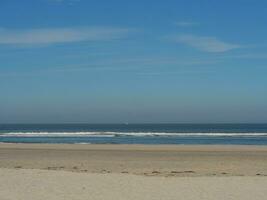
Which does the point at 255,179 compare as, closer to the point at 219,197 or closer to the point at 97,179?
the point at 219,197

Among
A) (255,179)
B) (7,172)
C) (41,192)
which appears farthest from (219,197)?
(7,172)

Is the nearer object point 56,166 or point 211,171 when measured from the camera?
point 211,171

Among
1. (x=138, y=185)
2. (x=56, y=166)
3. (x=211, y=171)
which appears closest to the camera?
(x=138, y=185)

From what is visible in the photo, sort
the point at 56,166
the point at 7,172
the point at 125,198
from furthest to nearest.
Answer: the point at 56,166 < the point at 7,172 < the point at 125,198

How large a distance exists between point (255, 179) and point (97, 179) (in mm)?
4098

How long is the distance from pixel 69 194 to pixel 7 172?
3893 millimetres

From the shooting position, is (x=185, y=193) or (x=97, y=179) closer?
→ (x=185, y=193)

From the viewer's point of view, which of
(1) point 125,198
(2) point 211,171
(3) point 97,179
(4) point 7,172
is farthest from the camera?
(2) point 211,171

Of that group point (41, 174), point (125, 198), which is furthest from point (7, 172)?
point (125, 198)

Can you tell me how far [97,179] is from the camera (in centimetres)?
1374

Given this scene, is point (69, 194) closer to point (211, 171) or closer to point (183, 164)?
point (211, 171)

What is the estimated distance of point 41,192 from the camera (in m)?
11.7

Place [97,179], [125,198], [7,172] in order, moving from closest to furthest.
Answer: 1. [125,198]
2. [97,179]
3. [7,172]

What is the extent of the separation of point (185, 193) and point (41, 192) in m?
3.16
